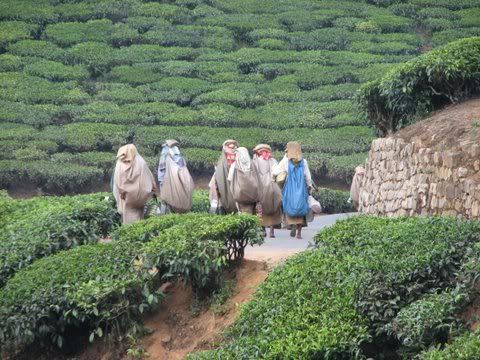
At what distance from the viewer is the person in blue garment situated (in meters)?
18.2

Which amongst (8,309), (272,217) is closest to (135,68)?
A: (272,217)

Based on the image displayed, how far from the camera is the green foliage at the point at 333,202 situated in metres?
25.3

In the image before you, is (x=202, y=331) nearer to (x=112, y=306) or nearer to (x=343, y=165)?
(x=112, y=306)

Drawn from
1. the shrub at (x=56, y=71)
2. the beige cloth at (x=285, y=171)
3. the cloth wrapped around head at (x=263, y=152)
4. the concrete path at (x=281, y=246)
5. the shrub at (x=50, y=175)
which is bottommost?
the shrub at (x=50, y=175)

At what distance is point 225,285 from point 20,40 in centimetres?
2453

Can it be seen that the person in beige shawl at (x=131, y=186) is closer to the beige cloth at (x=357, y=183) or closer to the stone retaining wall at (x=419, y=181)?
the stone retaining wall at (x=419, y=181)

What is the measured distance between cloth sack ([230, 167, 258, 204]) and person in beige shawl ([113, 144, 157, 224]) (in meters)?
1.68

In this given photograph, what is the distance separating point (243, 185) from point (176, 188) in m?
0.95

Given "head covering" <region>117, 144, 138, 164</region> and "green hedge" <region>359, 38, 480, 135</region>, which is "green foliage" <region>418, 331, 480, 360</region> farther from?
"head covering" <region>117, 144, 138, 164</region>

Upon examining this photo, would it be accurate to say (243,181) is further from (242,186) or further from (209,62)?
(209,62)

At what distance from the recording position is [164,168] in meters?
17.7

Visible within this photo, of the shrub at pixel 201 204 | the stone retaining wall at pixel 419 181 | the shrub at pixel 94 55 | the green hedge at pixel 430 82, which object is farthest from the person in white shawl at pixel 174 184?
the shrub at pixel 94 55

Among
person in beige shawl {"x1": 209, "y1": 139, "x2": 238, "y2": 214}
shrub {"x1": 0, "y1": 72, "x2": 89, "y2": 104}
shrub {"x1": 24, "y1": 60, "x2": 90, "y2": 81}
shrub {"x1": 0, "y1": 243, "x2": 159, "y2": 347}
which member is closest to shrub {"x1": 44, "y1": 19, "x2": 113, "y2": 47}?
shrub {"x1": 24, "y1": 60, "x2": 90, "y2": 81}

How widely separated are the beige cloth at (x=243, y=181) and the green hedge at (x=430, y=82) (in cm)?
205
